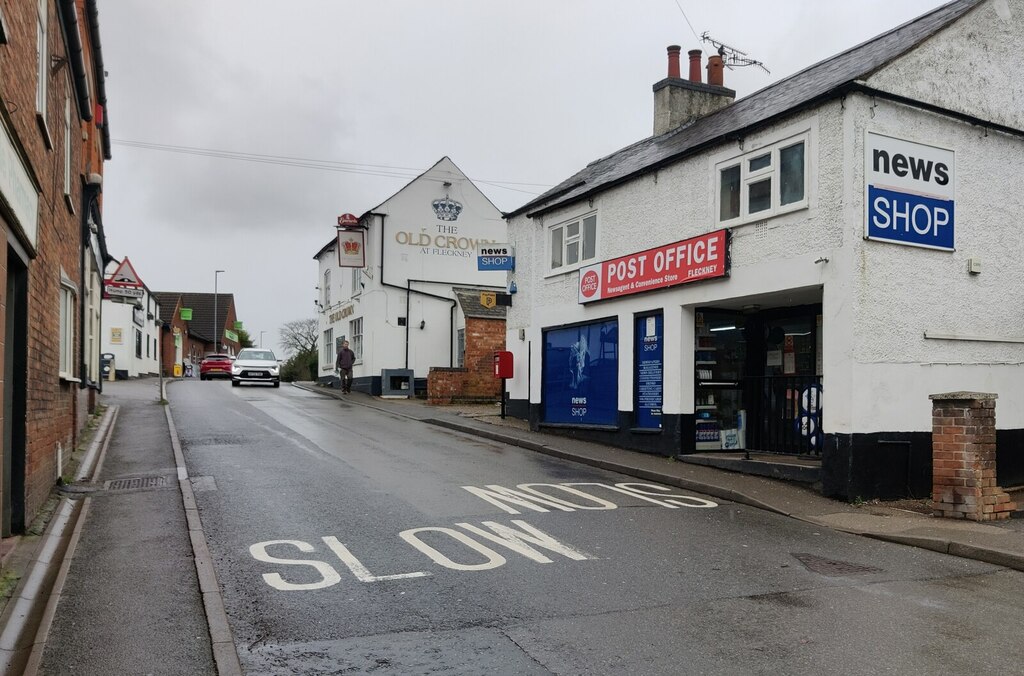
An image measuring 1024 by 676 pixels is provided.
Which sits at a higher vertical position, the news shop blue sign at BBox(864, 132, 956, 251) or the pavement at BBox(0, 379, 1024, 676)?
the news shop blue sign at BBox(864, 132, 956, 251)

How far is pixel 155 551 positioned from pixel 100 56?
42.2 ft

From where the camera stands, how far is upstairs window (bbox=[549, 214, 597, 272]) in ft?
55.3

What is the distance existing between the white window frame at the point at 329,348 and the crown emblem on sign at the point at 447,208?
30.3 feet

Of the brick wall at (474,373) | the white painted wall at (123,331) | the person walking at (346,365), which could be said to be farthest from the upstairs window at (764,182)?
the white painted wall at (123,331)

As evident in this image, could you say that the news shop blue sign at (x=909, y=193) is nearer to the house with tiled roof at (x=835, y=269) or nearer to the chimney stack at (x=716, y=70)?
the house with tiled roof at (x=835, y=269)

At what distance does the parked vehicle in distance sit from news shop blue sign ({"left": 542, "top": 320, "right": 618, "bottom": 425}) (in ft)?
59.1

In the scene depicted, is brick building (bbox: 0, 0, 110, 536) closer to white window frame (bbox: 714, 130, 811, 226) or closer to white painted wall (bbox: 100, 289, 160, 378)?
white window frame (bbox: 714, 130, 811, 226)

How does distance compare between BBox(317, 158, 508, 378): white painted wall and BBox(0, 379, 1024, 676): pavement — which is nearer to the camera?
BBox(0, 379, 1024, 676): pavement

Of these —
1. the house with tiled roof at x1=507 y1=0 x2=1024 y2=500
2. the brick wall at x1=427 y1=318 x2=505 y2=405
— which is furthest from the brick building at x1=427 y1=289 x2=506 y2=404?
the house with tiled roof at x1=507 y1=0 x2=1024 y2=500

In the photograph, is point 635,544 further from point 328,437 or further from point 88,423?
point 88,423

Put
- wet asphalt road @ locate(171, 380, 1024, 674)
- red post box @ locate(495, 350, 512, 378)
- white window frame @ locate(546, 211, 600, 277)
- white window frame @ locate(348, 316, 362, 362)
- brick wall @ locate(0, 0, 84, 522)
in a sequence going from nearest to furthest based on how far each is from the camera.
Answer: wet asphalt road @ locate(171, 380, 1024, 674), brick wall @ locate(0, 0, 84, 522), white window frame @ locate(546, 211, 600, 277), red post box @ locate(495, 350, 512, 378), white window frame @ locate(348, 316, 362, 362)

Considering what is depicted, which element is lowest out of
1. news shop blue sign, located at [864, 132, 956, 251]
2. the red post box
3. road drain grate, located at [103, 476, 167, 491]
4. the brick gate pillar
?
road drain grate, located at [103, 476, 167, 491]

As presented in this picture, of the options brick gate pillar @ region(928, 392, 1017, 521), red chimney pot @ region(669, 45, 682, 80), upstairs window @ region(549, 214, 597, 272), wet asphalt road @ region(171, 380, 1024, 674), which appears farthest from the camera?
red chimney pot @ region(669, 45, 682, 80)

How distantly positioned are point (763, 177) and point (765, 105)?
2.52 meters
